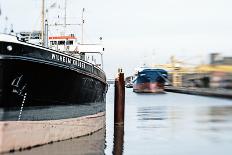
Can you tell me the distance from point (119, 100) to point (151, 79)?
6261 cm

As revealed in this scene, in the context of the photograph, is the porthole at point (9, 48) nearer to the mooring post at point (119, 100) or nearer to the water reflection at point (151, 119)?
the mooring post at point (119, 100)

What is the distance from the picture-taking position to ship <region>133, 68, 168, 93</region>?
80250 millimetres

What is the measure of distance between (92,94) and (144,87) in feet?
233

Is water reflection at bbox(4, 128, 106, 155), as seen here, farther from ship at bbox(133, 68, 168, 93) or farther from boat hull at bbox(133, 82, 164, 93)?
boat hull at bbox(133, 82, 164, 93)

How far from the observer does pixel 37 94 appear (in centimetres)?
998

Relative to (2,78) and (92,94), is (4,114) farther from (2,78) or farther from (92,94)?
(92,94)

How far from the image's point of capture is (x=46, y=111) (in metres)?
10.4

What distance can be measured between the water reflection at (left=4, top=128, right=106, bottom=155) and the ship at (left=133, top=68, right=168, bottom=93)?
220 ft

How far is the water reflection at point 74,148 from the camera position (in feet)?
31.4

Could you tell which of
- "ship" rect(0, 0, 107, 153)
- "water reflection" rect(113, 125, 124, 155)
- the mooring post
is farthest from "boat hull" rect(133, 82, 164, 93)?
"ship" rect(0, 0, 107, 153)

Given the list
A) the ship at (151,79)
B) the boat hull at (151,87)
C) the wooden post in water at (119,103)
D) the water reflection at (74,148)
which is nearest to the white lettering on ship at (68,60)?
the water reflection at (74,148)

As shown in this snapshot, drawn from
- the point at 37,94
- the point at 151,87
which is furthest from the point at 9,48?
the point at 151,87

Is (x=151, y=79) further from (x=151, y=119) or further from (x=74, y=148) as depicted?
(x=74, y=148)

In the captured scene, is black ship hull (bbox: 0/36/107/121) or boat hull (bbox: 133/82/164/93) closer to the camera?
black ship hull (bbox: 0/36/107/121)
